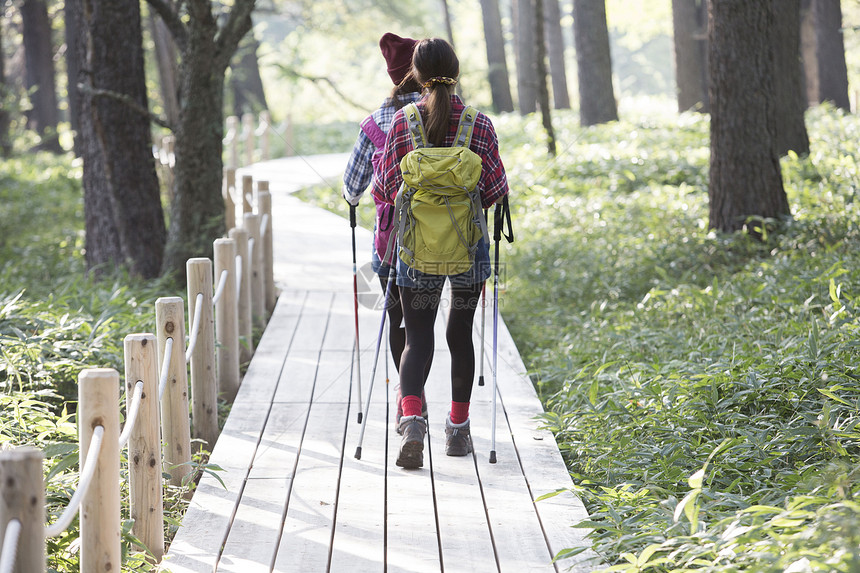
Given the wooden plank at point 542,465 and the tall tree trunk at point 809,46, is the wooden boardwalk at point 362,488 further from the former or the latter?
the tall tree trunk at point 809,46

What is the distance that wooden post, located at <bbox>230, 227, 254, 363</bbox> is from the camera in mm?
5891

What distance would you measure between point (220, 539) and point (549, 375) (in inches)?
111

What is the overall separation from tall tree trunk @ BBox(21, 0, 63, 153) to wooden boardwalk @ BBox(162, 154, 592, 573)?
16.3 m

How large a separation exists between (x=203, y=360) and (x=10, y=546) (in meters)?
2.53

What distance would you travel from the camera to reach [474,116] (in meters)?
3.81

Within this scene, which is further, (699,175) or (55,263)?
(699,175)

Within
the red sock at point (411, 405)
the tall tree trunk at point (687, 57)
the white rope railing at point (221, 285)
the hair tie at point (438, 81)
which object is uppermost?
the tall tree trunk at point (687, 57)

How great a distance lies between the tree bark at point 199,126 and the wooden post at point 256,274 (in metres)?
→ 0.73

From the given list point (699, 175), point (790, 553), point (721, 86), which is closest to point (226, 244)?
point (790, 553)

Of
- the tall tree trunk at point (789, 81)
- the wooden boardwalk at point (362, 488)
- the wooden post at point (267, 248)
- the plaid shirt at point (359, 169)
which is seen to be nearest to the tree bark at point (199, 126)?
the wooden post at point (267, 248)

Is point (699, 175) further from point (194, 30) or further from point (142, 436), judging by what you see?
point (142, 436)

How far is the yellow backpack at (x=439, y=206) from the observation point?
3.65 m

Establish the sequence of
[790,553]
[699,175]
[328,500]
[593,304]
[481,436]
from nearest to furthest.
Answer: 1. [790,553]
2. [328,500]
3. [481,436]
4. [593,304]
5. [699,175]

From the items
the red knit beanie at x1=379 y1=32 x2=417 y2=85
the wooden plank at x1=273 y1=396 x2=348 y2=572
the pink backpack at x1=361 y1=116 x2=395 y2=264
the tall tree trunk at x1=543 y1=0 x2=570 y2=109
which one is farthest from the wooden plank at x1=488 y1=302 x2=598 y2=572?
the tall tree trunk at x1=543 y1=0 x2=570 y2=109
